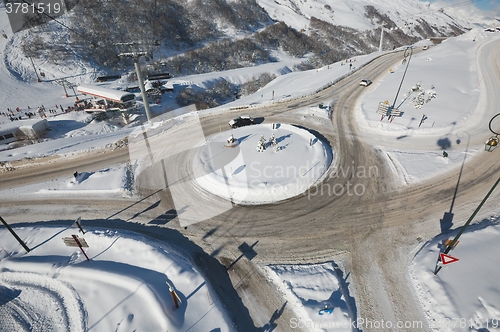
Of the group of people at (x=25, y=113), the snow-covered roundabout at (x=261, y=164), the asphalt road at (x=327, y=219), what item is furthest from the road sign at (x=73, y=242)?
the group of people at (x=25, y=113)

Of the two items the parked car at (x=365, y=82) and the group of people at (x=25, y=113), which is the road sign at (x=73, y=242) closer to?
the group of people at (x=25, y=113)

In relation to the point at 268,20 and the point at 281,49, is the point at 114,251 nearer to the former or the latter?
the point at 281,49

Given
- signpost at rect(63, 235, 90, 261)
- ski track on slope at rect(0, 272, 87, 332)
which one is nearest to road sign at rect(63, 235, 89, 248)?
signpost at rect(63, 235, 90, 261)

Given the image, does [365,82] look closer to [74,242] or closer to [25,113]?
[74,242]

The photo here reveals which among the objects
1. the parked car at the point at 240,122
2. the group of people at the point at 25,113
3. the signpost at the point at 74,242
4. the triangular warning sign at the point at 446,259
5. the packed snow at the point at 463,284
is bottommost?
the packed snow at the point at 463,284

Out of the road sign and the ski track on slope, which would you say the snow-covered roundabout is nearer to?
the road sign

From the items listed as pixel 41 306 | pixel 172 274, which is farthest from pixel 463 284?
pixel 41 306
